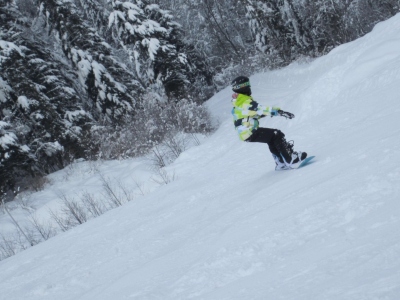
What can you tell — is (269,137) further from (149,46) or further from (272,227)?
(149,46)

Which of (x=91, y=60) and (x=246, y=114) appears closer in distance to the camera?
(x=246, y=114)

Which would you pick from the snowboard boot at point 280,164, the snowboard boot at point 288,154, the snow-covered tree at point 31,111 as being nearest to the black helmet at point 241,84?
the snowboard boot at point 288,154

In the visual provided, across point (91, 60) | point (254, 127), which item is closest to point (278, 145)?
point (254, 127)

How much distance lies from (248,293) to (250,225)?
1388 millimetres

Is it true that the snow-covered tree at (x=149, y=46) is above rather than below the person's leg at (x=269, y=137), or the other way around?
above

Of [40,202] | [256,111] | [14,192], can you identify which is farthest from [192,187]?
[14,192]

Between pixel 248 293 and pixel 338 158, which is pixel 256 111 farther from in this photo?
pixel 248 293

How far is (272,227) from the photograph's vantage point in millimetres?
3820

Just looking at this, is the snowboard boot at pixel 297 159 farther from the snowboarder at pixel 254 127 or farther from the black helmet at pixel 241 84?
the black helmet at pixel 241 84

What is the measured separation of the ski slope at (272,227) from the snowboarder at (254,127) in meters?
0.33

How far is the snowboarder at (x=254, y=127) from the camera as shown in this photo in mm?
5812

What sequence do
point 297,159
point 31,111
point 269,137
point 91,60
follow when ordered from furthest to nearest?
1. point 91,60
2. point 31,111
3. point 269,137
4. point 297,159

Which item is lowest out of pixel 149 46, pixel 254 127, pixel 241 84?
pixel 254 127

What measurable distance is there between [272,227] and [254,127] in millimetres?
2444
